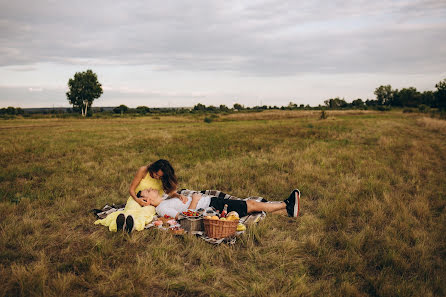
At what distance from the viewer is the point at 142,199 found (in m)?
5.27

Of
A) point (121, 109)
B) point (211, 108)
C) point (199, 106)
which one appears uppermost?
point (199, 106)

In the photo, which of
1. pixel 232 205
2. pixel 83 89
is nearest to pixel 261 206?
pixel 232 205

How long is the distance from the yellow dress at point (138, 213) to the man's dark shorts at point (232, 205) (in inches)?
51.4

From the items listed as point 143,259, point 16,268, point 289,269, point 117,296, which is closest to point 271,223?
point 289,269

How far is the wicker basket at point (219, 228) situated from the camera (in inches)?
169

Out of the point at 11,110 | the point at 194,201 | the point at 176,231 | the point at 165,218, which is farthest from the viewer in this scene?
the point at 11,110

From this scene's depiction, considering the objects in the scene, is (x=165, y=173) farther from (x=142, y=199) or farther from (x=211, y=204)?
(x=211, y=204)

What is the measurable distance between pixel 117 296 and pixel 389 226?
4.70 meters

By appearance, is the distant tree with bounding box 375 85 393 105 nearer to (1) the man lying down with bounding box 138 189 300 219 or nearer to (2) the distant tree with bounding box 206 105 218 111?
(2) the distant tree with bounding box 206 105 218 111

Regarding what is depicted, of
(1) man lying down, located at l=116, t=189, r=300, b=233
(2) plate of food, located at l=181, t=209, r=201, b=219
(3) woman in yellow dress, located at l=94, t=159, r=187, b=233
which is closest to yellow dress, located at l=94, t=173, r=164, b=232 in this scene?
(3) woman in yellow dress, located at l=94, t=159, r=187, b=233

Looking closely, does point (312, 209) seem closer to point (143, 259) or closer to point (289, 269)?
point (289, 269)

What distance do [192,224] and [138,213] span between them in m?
1.16

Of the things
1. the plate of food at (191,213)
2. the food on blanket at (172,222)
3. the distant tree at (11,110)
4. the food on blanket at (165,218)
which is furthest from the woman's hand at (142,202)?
the distant tree at (11,110)

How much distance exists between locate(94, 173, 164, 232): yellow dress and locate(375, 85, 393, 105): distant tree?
13805cm
